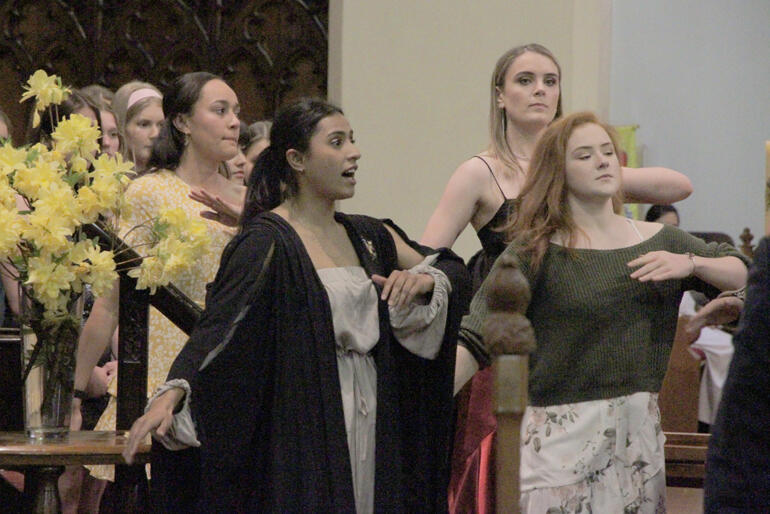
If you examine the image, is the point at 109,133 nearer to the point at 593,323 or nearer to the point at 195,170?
the point at 195,170

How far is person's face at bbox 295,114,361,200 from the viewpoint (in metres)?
3.49

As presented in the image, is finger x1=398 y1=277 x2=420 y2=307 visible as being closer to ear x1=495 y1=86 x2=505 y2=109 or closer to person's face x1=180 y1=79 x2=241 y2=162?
ear x1=495 y1=86 x2=505 y2=109

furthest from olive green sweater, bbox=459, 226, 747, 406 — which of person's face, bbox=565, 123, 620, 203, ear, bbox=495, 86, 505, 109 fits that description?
ear, bbox=495, 86, 505, 109

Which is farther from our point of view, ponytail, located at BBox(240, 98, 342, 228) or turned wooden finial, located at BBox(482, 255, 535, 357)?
ponytail, located at BBox(240, 98, 342, 228)

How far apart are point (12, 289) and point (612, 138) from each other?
215cm

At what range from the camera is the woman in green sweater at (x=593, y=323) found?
130 inches

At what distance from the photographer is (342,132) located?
11.7 feet

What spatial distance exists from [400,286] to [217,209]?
961 millimetres

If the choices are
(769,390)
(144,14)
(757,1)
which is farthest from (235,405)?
(757,1)

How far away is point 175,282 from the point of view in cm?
408

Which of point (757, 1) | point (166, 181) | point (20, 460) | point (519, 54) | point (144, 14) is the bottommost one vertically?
point (20, 460)

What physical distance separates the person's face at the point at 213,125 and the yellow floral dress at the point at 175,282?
15cm

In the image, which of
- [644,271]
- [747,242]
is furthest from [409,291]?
[747,242]

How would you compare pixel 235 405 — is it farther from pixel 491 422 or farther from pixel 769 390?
pixel 769 390
